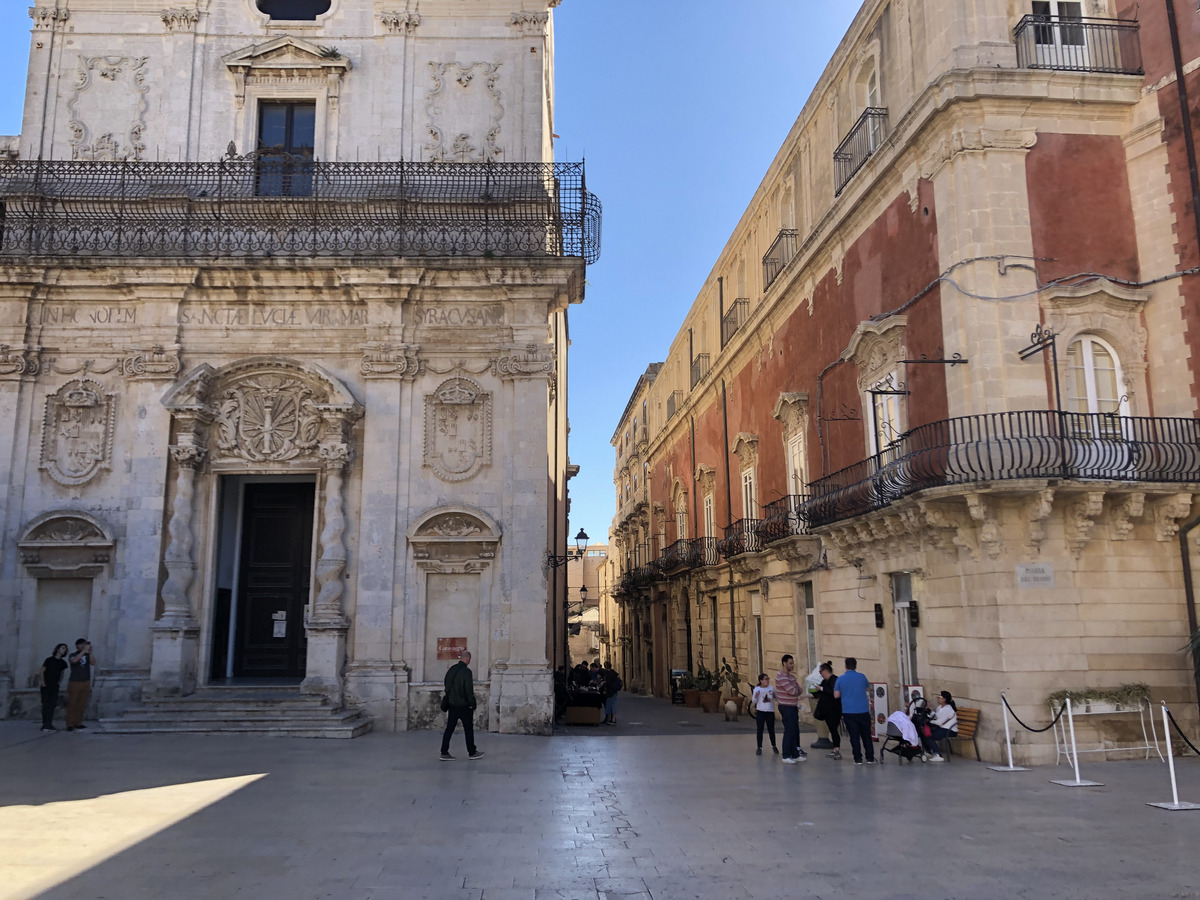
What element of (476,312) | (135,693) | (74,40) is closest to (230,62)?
(74,40)

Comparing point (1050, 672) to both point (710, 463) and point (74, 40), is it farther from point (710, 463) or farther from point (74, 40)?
point (74, 40)

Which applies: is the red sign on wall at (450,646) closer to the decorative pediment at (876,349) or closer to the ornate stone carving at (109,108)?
the decorative pediment at (876,349)

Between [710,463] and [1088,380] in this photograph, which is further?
[710,463]

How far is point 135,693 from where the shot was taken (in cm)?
1461

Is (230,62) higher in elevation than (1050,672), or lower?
higher

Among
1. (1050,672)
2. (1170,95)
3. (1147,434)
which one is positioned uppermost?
(1170,95)

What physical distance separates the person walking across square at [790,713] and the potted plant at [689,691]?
11.3m

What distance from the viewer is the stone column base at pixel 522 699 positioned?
1449 cm

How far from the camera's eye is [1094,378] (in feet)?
40.7

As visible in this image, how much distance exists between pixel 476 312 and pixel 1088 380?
926cm

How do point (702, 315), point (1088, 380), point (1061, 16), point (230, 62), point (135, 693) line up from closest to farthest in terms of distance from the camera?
point (1088, 380) → point (1061, 16) → point (135, 693) → point (230, 62) → point (702, 315)

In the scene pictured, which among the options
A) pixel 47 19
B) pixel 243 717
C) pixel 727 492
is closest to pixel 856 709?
pixel 243 717

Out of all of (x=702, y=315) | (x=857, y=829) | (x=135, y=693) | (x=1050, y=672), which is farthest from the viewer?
(x=702, y=315)

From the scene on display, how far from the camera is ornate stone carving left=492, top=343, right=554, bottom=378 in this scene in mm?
15719
